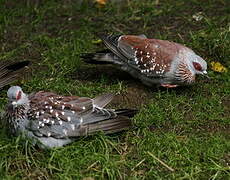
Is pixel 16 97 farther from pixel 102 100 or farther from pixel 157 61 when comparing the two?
pixel 157 61

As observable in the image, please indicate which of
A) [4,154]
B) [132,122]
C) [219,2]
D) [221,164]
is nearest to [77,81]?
[132,122]

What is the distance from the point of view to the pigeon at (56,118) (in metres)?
5.20

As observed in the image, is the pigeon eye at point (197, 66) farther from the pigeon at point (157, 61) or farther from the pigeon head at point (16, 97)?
the pigeon head at point (16, 97)

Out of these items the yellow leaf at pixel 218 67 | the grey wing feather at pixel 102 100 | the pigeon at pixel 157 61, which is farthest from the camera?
the yellow leaf at pixel 218 67

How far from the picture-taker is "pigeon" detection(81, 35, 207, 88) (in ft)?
20.8

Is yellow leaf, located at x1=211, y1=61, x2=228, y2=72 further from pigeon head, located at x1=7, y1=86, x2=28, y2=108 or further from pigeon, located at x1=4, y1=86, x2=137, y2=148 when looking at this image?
pigeon head, located at x1=7, y1=86, x2=28, y2=108

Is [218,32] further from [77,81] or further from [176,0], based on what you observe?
[77,81]

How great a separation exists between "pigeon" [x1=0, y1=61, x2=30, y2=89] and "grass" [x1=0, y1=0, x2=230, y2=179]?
0.16 m

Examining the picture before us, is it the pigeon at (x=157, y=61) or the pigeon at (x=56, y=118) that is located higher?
the pigeon at (x=157, y=61)

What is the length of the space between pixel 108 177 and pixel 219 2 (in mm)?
4409

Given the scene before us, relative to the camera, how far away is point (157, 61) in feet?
20.8

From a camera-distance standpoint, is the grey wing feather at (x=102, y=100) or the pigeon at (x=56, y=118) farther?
the grey wing feather at (x=102, y=100)

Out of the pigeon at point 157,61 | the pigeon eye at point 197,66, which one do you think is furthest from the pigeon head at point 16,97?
the pigeon eye at point 197,66

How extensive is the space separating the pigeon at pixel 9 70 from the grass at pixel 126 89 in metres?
0.16
